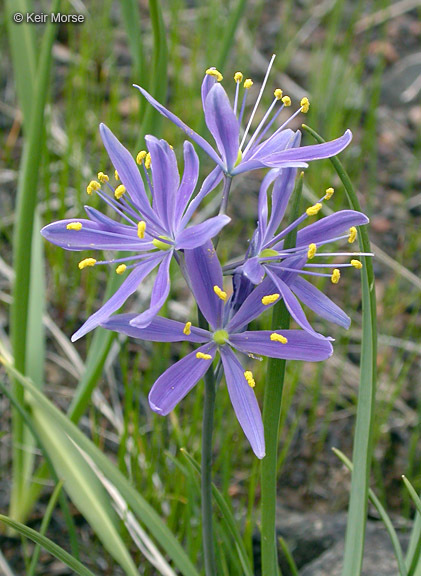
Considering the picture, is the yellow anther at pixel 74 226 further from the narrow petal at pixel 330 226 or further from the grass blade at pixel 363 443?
the grass blade at pixel 363 443

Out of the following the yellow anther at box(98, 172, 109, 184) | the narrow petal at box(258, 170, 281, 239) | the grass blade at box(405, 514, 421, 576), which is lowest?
the grass blade at box(405, 514, 421, 576)

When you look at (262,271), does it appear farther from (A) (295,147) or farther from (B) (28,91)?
(B) (28,91)

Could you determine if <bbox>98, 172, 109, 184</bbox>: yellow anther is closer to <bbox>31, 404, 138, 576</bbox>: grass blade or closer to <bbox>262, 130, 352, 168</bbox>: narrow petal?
<bbox>262, 130, 352, 168</bbox>: narrow petal

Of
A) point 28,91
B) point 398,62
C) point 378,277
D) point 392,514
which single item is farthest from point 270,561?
point 398,62

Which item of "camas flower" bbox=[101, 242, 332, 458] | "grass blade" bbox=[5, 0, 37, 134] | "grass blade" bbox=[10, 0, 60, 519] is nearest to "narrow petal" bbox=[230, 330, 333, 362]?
"camas flower" bbox=[101, 242, 332, 458]

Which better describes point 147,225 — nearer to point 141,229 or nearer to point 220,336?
point 141,229

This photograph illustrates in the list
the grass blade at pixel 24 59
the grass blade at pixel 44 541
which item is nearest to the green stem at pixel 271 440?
the grass blade at pixel 44 541
